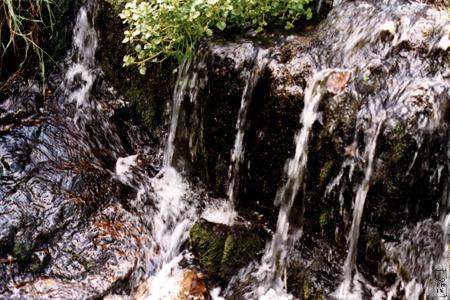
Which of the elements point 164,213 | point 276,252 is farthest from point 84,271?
point 276,252

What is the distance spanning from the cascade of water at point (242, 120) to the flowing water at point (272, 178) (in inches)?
0.5

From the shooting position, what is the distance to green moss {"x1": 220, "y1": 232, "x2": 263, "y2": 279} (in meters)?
3.86

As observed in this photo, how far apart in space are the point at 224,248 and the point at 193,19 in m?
1.80

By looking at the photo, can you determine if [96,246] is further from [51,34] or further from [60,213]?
[51,34]

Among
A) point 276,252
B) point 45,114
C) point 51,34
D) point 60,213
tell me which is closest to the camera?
point 276,252

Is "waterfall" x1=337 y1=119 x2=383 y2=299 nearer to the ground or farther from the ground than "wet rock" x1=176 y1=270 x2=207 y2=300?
farther from the ground

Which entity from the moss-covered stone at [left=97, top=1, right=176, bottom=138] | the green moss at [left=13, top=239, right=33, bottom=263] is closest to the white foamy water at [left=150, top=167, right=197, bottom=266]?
the moss-covered stone at [left=97, top=1, right=176, bottom=138]

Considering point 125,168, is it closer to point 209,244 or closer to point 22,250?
point 22,250

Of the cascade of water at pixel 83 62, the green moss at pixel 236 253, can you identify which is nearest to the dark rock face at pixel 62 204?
the cascade of water at pixel 83 62

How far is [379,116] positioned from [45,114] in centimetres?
335

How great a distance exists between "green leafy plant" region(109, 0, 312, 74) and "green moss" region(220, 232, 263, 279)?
1.59 metres

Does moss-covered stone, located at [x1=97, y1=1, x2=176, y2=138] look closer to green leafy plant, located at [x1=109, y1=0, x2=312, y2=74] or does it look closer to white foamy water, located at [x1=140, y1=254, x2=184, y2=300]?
green leafy plant, located at [x1=109, y1=0, x2=312, y2=74]

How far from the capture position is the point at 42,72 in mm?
5422

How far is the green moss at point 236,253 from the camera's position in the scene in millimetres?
3859
